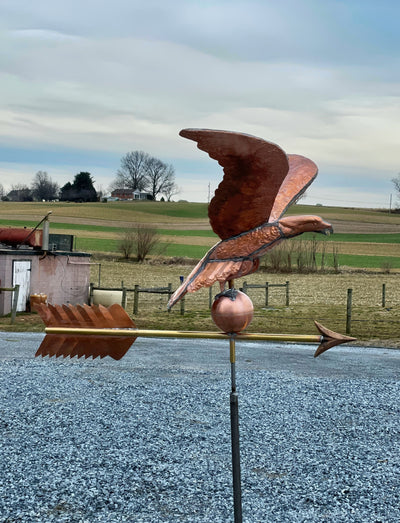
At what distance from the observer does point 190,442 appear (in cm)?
624

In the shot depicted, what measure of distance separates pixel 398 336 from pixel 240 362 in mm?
4849

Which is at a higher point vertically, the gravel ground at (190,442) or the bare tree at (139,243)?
the bare tree at (139,243)

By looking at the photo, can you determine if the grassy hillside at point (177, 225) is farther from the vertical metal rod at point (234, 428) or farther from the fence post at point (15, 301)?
the vertical metal rod at point (234, 428)

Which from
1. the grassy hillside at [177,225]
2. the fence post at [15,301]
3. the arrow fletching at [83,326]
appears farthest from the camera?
the grassy hillside at [177,225]

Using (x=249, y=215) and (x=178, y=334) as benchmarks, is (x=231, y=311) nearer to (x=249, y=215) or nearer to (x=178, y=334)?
(x=178, y=334)

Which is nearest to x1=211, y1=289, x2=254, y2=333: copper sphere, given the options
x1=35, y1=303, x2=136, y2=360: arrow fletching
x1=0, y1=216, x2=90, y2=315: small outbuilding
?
x1=35, y1=303, x2=136, y2=360: arrow fletching

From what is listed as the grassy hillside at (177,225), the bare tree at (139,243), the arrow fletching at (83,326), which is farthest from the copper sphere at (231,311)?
the grassy hillside at (177,225)

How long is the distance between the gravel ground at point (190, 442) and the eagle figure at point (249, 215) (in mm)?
2485

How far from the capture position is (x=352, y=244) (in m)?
42.7

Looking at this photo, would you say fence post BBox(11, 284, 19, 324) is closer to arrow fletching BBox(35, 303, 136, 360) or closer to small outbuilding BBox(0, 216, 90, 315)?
small outbuilding BBox(0, 216, 90, 315)

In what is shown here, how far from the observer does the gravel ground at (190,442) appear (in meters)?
4.93

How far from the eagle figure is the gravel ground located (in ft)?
8.15

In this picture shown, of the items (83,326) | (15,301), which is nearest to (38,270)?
(15,301)

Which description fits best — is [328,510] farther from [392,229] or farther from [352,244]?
[392,229]
